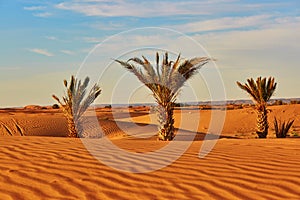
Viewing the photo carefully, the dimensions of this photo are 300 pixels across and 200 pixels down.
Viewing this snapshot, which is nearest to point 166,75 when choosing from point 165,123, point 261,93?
point 165,123

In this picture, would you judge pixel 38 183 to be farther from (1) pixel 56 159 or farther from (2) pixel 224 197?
(2) pixel 224 197

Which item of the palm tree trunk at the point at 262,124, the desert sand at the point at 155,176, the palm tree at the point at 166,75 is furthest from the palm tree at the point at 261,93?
the desert sand at the point at 155,176

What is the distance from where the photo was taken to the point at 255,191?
170 inches

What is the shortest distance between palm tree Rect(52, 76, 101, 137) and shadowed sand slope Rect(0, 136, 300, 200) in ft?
30.8

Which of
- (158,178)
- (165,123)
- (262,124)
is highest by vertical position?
(165,123)

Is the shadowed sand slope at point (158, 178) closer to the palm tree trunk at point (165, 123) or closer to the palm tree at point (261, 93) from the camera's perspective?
the palm tree trunk at point (165, 123)

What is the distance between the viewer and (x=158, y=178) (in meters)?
4.98

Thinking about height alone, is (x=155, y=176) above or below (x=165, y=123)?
below

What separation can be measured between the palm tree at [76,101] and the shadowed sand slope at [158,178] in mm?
9394

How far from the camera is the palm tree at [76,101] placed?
16.0 meters

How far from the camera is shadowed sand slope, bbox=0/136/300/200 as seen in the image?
170 inches

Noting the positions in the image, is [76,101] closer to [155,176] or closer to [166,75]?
[166,75]

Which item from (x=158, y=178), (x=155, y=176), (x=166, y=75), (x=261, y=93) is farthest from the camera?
(x=261, y=93)

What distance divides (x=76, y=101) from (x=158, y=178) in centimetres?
1153
